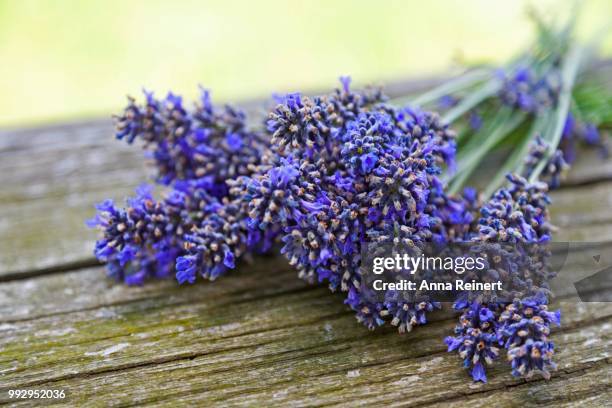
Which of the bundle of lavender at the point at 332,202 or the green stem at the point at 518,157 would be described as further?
the green stem at the point at 518,157

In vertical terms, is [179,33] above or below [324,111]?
above

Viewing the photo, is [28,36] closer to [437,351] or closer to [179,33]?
[179,33]

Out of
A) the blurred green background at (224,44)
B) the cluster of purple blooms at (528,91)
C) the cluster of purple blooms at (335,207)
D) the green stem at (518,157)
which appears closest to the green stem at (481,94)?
the cluster of purple blooms at (528,91)

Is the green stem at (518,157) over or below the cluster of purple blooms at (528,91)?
below

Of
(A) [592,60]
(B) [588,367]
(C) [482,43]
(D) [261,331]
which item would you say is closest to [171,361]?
(D) [261,331]

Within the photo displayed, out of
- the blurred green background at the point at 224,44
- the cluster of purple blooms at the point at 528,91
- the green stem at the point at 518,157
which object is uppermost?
the blurred green background at the point at 224,44

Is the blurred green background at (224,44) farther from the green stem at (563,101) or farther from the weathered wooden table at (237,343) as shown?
the weathered wooden table at (237,343)

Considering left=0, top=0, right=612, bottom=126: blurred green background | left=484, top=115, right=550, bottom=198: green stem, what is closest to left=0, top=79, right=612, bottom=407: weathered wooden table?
left=484, top=115, right=550, bottom=198: green stem
